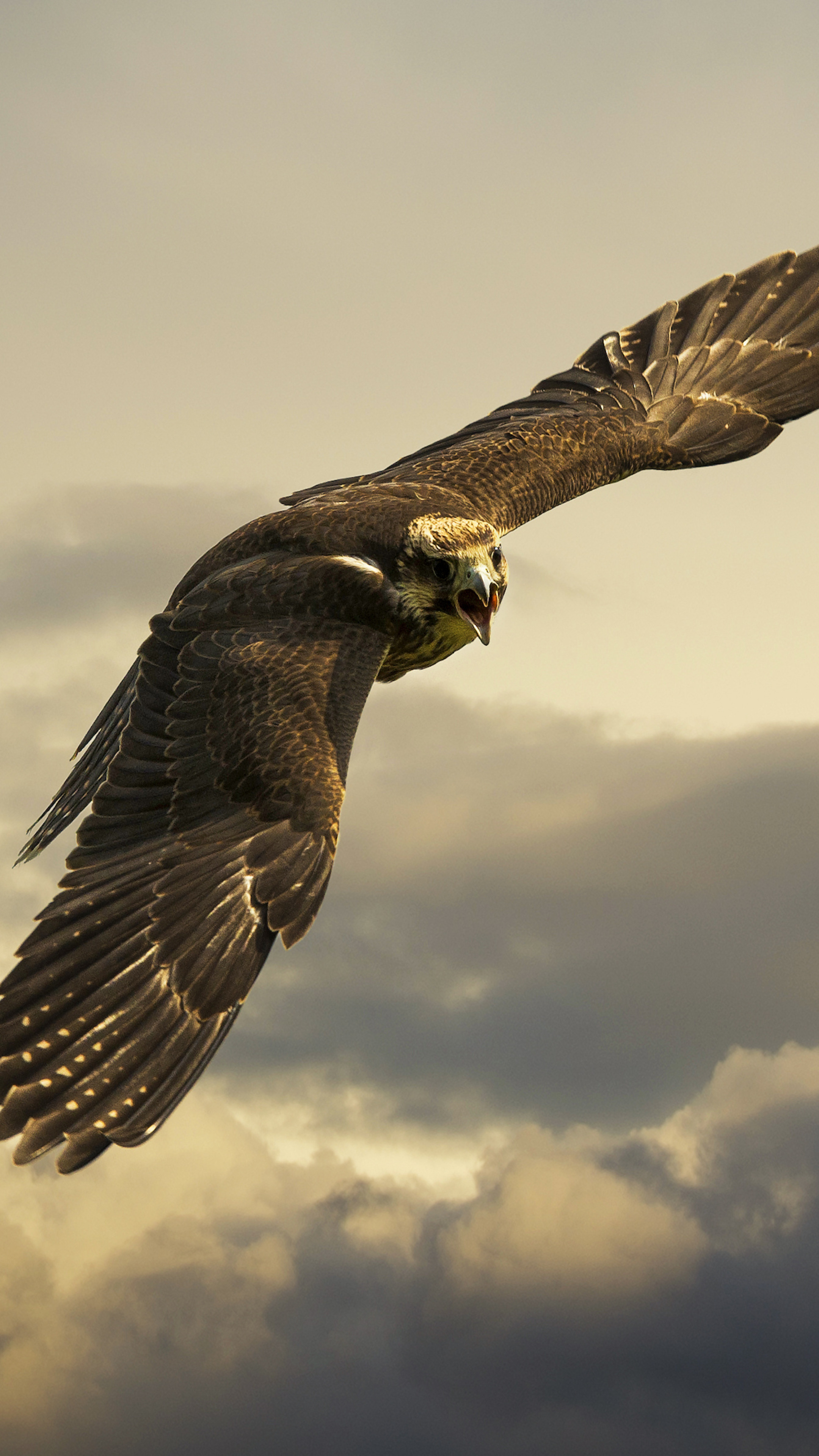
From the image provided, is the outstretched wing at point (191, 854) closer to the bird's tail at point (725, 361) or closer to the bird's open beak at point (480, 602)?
Answer: the bird's open beak at point (480, 602)

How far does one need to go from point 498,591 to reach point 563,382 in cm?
394

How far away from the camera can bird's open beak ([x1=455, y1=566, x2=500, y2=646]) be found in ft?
31.2

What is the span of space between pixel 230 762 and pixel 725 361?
6.83m

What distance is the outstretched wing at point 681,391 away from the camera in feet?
39.8

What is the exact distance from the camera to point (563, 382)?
Result: 518 inches

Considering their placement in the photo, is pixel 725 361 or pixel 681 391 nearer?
pixel 681 391

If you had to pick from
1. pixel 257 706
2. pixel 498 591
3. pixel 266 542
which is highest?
pixel 266 542

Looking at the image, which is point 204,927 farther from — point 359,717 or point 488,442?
point 488,442

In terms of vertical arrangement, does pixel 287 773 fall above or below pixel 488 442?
below

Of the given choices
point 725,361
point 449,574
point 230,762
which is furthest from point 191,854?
point 725,361

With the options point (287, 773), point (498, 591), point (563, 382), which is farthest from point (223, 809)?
point (563, 382)

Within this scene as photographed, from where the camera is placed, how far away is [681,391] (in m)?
13.2

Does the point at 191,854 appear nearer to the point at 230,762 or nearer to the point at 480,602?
the point at 230,762

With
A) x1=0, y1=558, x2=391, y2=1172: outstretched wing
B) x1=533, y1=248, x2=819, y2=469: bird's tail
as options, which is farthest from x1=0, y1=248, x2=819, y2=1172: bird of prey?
x1=533, y1=248, x2=819, y2=469: bird's tail
